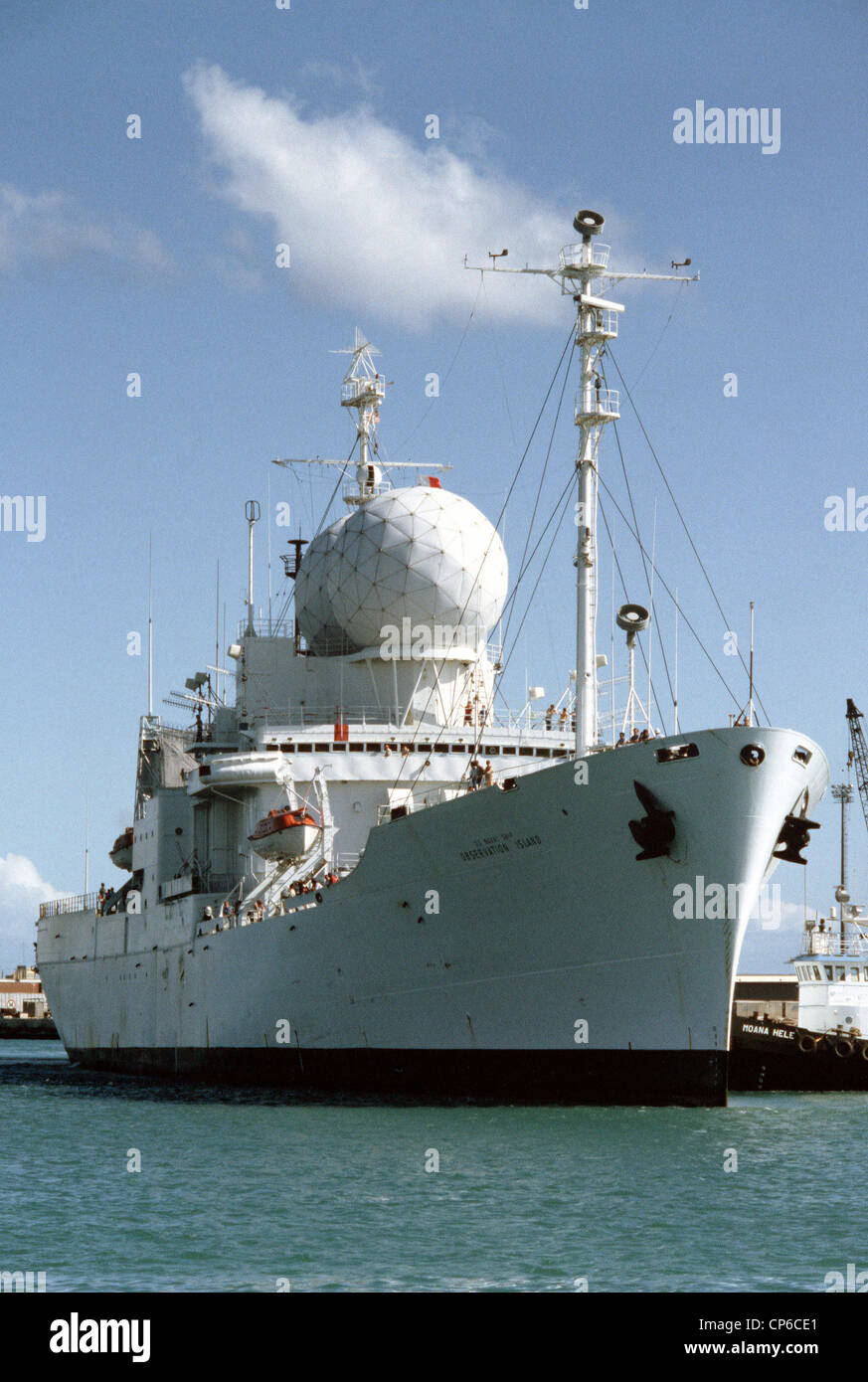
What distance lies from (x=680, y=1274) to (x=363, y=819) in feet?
69.1

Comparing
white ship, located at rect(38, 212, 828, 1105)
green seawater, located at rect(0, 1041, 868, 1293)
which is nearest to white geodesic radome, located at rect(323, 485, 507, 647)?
white ship, located at rect(38, 212, 828, 1105)

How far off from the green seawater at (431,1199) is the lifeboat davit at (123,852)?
18444mm

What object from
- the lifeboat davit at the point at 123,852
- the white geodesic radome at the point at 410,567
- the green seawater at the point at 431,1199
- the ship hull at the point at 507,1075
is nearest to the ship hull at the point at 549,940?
the ship hull at the point at 507,1075

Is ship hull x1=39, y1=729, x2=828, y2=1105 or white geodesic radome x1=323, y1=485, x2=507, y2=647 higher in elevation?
white geodesic radome x1=323, y1=485, x2=507, y2=647

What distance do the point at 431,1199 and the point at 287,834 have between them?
15.3 meters

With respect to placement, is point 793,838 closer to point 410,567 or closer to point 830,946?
point 410,567

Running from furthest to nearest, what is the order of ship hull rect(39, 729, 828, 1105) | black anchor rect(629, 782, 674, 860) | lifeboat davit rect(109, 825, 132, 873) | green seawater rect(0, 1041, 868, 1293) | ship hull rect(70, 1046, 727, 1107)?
lifeboat davit rect(109, 825, 132, 873) → ship hull rect(70, 1046, 727, 1107) → ship hull rect(39, 729, 828, 1105) → black anchor rect(629, 782, 674, 860) → green seawater rect(0, 1041, 868, 1293)

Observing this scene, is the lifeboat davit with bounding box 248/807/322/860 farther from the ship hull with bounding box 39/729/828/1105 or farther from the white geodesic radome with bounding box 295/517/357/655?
the white geodesic radome with bounding box 295/517/357/655

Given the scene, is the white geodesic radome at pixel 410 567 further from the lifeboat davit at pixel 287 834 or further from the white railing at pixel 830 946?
the white railing at pixel 830 946

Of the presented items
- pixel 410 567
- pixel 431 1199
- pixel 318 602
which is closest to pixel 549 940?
pixel 431 1199

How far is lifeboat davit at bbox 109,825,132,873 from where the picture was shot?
4988cm

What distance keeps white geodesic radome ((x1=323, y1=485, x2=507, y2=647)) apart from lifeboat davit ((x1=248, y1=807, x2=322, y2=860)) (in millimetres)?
6505
